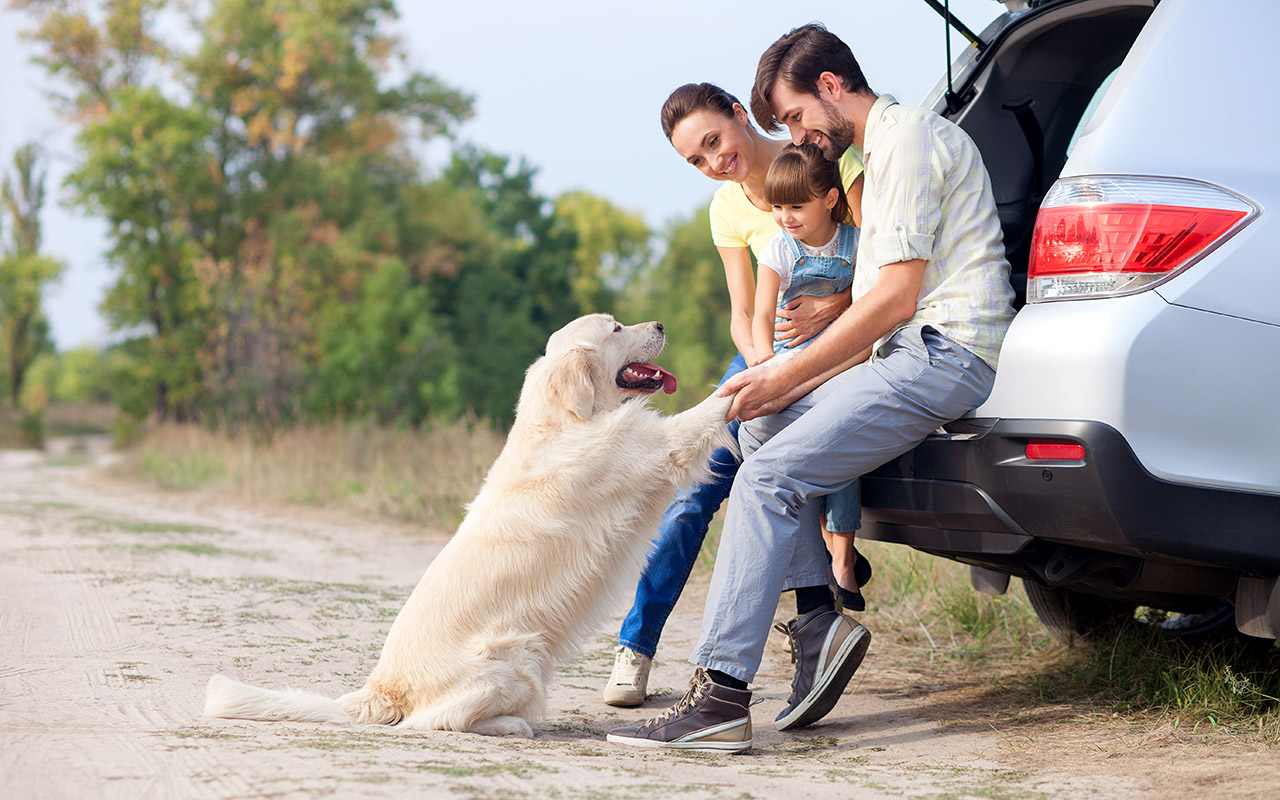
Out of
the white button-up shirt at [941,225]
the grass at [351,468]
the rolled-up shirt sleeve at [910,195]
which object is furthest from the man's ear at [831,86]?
the grass at [351,468]

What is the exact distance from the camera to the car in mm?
2650

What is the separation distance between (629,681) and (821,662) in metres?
0.80

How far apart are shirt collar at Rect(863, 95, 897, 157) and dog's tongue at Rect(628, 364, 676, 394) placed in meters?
1.12

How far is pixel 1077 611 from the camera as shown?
4414mm

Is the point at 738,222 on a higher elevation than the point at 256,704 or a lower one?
higher

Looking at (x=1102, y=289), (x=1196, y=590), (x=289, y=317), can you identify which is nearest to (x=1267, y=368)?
(x=1102, y=289)

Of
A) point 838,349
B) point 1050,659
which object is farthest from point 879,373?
point 1050,659

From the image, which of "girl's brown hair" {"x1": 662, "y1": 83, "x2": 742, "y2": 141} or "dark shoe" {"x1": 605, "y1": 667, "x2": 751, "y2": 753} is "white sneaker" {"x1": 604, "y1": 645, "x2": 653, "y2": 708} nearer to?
"dark shoe" {"x1": 605, "y1": 667, "x2": 751, "y2": 753}

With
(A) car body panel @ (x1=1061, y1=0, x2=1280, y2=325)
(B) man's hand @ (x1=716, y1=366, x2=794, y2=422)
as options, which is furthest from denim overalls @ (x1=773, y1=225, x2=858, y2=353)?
(A) car body panel @ (x1=1061, y1=0, x2=1280, y2=325)

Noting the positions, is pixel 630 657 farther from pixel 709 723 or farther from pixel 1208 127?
pixel 1208 127

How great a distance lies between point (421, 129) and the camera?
3156cm

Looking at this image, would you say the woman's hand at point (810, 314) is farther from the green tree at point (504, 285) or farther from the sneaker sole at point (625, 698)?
the green tree at point (504, 285)

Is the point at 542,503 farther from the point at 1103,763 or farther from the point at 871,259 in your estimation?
the point at 1103,763

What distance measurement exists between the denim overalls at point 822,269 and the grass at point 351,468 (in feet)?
17.9
